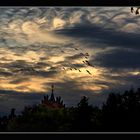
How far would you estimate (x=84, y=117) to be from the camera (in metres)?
3.72

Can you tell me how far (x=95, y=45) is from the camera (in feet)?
12.2

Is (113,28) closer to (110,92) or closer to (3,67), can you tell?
(110,92)

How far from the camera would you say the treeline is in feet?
11.9

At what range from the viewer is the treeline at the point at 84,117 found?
143 inches

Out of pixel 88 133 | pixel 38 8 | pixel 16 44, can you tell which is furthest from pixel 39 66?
pixel 88 133

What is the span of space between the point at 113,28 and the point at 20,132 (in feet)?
4.67
